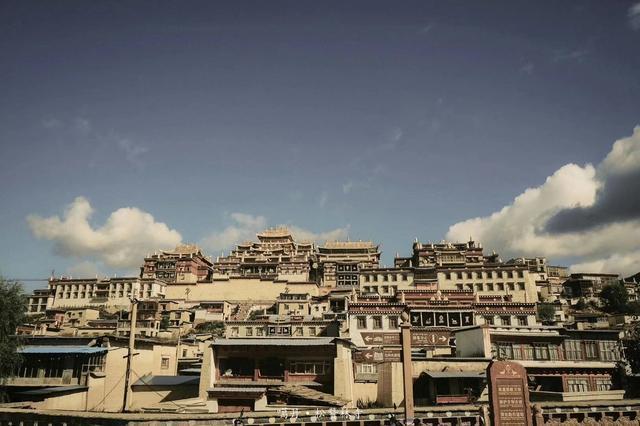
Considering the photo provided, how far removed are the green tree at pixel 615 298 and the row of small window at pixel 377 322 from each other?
167 feet

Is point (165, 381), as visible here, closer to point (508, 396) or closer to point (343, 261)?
point (508, 396)

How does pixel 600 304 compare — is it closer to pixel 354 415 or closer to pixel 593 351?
pixel 593 351

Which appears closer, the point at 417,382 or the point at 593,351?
the point at 417,382

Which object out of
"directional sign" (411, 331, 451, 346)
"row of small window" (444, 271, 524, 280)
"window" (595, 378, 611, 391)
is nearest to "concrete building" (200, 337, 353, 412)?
"directional sign" (411, 331, 451, 346)

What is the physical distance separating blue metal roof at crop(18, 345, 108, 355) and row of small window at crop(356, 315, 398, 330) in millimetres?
28604

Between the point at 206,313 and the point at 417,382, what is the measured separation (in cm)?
5444

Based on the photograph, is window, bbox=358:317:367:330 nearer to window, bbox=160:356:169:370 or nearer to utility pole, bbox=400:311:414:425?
window, bbox=160:356:169:370

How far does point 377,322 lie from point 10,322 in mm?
36088

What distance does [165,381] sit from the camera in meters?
39.6

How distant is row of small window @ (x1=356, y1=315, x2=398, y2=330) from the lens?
5672cm

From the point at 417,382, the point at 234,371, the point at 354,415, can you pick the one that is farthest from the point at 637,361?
the point at 234,371

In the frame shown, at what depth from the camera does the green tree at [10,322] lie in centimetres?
3547

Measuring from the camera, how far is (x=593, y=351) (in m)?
45.8

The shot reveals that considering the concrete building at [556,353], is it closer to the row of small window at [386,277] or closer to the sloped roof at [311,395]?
the sloped roof at [311,395]
